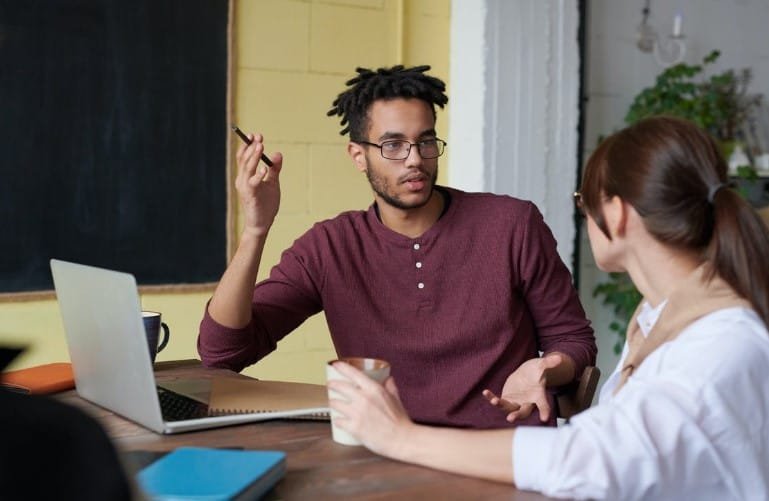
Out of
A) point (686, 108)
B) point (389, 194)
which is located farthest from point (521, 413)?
point (686, 108)

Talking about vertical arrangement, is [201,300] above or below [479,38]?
below

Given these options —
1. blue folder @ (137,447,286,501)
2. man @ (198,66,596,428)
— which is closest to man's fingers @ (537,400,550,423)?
man @ (198,66,596,428)

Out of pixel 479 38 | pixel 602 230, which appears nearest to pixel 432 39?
pixel 479 38

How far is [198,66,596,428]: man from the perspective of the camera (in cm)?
187

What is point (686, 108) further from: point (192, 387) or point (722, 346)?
point (722, 346)

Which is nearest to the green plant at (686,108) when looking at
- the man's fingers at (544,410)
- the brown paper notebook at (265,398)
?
the man's fingers at (544,410)

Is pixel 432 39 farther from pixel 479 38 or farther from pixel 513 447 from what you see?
pixel 513 447

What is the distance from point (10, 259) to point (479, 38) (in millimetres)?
1526

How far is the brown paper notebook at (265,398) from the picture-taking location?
4.63 ft

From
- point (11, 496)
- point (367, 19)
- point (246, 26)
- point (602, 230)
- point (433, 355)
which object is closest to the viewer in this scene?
point (11, 496)

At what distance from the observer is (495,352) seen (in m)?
1.87

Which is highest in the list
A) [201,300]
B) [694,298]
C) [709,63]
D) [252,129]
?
[709,63]

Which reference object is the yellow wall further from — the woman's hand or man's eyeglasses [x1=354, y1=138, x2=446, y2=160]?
the woman's hand

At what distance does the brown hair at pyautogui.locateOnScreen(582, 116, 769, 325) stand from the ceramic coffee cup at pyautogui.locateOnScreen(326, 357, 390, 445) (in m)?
0.38
